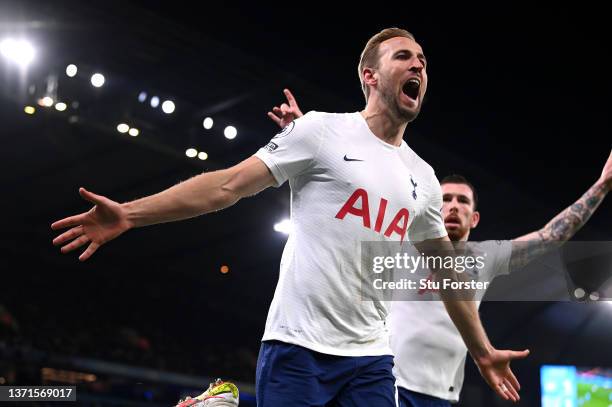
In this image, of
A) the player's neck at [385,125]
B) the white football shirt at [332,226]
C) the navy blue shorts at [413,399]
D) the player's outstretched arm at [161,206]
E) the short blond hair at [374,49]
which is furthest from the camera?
the navy blue shorts at [413,399]

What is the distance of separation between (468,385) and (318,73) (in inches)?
522

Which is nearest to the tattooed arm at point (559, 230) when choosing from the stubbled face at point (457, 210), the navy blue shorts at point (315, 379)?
the stubbled face at point (457, 210)

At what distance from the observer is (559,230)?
18.3 ft

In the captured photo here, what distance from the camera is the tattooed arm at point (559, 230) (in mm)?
5477

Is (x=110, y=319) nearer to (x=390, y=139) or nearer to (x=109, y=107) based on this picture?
(x=109, y=107)

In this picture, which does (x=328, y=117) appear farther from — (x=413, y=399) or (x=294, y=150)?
(x=413, y=399)

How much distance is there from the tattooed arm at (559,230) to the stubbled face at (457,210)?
1.19 feet

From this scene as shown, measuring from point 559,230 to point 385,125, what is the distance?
2.44 metres

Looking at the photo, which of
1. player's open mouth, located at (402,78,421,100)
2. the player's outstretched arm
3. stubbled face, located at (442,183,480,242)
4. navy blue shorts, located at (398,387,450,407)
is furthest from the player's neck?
stubbled face, located at (442,183,480,242)

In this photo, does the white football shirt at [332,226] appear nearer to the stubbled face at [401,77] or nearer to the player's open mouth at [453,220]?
the stubbled face at [401,77]

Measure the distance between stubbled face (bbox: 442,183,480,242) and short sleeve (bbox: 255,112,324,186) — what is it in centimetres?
232

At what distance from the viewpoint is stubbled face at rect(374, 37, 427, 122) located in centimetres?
361

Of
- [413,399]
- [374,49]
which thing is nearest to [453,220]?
[413,399]

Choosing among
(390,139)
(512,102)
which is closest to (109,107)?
(512,102)
